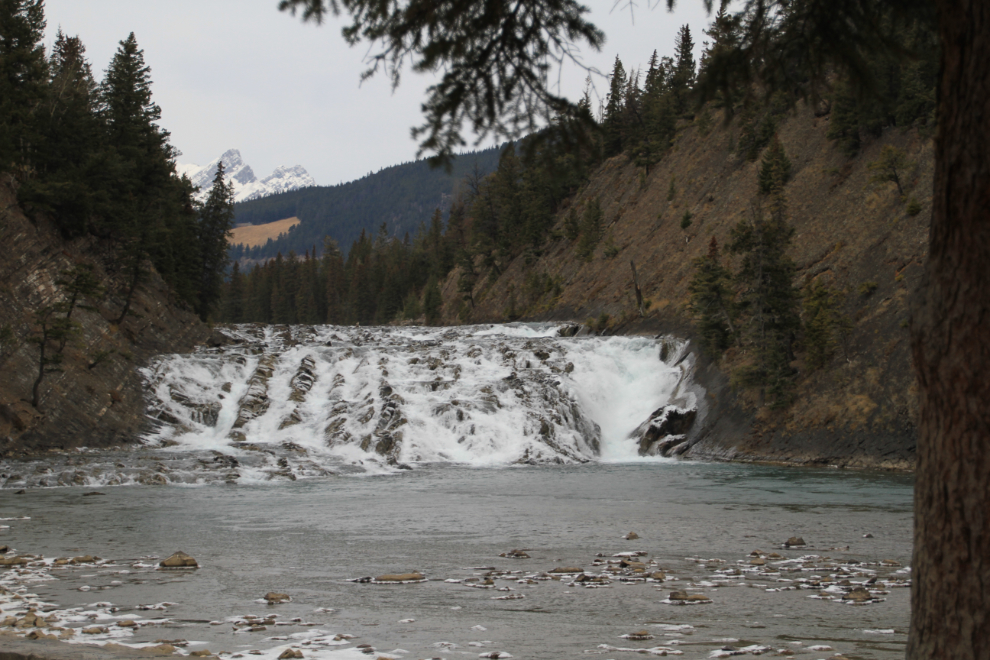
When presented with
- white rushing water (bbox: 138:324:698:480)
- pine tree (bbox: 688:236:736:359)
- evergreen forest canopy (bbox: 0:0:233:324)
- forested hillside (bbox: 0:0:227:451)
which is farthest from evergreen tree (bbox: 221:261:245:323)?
pine tree (bbox: 688:236:736:359)

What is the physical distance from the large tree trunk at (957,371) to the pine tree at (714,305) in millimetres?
31262

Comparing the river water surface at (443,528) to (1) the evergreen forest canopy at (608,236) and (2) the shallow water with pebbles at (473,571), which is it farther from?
(1) the evergreen forest canopy at (608,236)

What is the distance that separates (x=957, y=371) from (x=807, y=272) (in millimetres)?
33924

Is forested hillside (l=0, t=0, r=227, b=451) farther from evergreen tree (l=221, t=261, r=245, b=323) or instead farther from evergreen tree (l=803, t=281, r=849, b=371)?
evergreen tree (l=221, t=261, r=245, b=323)

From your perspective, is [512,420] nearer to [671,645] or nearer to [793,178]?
[793,178]

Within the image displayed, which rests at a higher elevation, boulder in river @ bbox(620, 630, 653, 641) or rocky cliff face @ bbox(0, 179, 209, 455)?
rocky cliff face @ bbox(0, 179, 209, 455)

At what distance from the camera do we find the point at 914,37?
639 cm

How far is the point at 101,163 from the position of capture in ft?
125

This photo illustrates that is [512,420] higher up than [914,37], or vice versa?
[914,37]

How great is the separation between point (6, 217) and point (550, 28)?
1383 inches

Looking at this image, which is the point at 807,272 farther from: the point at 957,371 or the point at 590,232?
the point at 957,371

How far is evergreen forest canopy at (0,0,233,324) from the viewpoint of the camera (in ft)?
119

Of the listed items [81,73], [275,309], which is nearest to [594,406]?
[81,73]

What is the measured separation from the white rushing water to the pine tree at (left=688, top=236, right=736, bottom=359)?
8.11 ft
